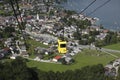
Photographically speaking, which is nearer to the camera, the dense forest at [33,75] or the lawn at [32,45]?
the dense forest at [33,75]

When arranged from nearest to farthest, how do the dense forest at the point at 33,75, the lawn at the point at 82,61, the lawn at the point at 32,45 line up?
1. the dense forest at the point at 33,75
2. the lawn at the point at 82,61
3. the lawn at the point at 32,45

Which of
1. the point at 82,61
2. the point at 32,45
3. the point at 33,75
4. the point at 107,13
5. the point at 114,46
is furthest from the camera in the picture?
the point at 107,13

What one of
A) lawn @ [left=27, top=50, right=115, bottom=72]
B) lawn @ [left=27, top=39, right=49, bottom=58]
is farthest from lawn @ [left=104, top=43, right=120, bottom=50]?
lawn @ [left=27, top=39, right=49, bottom=58]

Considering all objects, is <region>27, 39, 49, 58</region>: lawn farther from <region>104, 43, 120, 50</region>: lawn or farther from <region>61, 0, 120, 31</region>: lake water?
<region>61, 0, 120, 31</region>: lake water

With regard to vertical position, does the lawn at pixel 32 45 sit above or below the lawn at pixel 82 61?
above

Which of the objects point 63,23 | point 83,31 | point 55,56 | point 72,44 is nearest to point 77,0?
point 63,23

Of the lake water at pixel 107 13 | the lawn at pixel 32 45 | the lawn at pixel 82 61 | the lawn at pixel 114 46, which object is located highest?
the lake water at pixel 107 13

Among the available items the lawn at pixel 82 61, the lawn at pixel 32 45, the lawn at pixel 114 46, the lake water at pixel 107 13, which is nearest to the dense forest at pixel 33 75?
the lawn at pixel 82 61

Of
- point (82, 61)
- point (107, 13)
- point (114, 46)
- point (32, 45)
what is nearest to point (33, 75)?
point (82, 61)

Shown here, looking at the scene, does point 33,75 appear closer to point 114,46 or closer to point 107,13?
point 114,46

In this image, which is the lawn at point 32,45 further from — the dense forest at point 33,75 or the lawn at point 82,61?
the dense forest at point 33,75
